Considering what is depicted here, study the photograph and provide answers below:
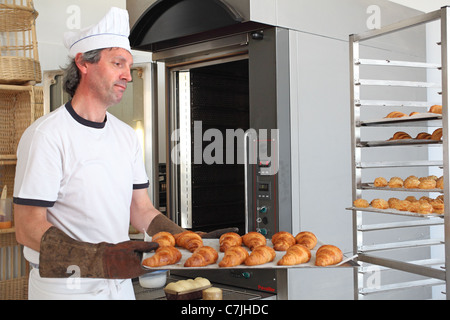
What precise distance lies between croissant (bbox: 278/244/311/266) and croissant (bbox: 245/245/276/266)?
7 centimetres

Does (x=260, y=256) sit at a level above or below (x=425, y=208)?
below

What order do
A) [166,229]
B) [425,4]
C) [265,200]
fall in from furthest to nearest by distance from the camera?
[425,4] < [265,200] < [166,229]

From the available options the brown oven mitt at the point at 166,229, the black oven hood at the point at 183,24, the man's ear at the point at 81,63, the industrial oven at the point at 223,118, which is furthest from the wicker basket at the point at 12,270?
the man's ear at the point at 81,63

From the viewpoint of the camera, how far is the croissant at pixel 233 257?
6.01ft

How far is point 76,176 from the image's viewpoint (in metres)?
1.93

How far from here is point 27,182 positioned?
5.96ft

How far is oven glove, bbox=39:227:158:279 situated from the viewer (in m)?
1.59

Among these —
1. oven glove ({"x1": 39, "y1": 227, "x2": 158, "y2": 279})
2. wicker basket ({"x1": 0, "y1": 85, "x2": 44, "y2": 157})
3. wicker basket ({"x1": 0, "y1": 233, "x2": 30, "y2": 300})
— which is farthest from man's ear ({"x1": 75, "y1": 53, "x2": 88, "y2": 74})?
wicker basket ({"x1": 0, "y1": 233, "x2": 30, "y2": 300})

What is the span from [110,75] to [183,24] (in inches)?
50.8

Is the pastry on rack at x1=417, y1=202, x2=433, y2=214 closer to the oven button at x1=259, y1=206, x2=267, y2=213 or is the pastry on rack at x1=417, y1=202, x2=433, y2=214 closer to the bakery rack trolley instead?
the bakery rack trolley

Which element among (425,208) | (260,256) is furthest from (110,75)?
(425,208)

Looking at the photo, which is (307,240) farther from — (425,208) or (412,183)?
(412,183)

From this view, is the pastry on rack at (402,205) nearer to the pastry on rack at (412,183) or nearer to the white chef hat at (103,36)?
the pastry on rack at (412,183)
